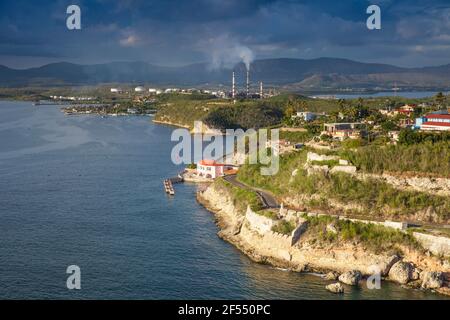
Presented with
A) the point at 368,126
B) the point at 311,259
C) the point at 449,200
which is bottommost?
the point at 311,259

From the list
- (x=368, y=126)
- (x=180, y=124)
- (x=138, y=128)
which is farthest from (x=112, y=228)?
(x=180, y=124)

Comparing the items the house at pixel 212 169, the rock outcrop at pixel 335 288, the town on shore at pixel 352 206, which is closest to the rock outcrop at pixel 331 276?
the town on shore at pixel 352 206

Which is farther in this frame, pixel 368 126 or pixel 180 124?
pixel 180 124

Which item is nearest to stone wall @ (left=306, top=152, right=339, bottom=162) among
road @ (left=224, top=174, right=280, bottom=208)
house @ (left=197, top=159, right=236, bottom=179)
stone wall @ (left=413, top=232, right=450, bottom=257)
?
road @ (left=224, top=174, right=280, bottom=208)

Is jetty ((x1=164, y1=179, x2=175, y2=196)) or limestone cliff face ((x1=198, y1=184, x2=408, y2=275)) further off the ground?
jetty ((x1=164, y1=179, x2=175, y2=196))

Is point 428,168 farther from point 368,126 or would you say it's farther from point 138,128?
point 138,128

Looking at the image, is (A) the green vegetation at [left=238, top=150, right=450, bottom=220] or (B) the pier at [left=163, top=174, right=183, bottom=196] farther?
(B) the pier at [left=163, top=174, right=183, bottom=196]

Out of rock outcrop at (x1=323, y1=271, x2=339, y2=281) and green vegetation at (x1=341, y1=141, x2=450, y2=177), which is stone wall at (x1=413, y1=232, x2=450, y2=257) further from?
green vegetation at (x1=341, y1=141, x2=450, y2=177)
